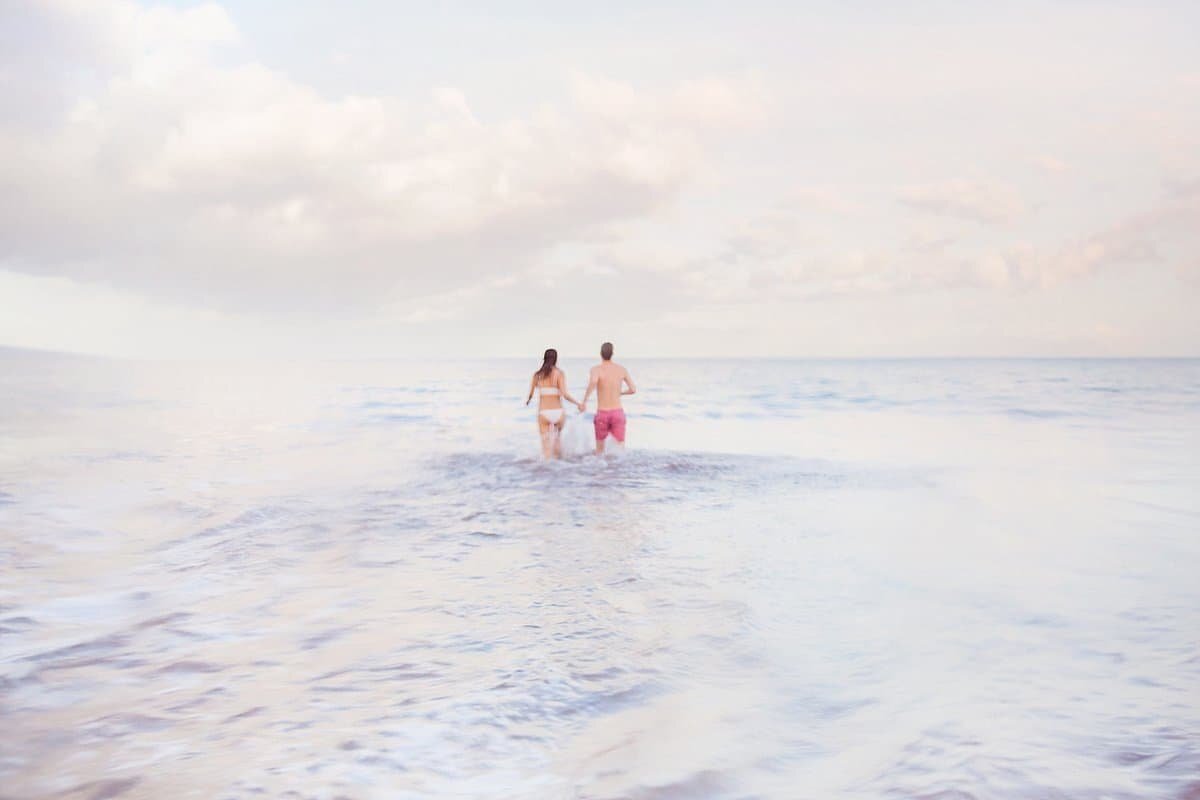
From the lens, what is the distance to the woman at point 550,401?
14.8 meters

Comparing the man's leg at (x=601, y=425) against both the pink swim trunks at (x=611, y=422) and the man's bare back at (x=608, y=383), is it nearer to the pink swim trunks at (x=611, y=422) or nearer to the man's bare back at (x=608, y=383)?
the pink swim trunks at (x=611, y=422)

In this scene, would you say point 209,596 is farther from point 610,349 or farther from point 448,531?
point 610,349

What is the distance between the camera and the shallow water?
3574 millimetres

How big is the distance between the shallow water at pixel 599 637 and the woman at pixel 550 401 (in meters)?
1.99

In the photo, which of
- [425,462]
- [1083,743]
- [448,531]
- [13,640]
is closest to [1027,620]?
[1083,743]

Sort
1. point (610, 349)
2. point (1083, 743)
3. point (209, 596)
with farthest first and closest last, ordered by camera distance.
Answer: point (610, 349) → point (209, 596) → point (1083, 743)

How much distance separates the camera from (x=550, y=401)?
15055 mm

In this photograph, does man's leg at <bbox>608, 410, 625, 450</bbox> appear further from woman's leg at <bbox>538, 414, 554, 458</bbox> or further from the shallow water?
the shallow water

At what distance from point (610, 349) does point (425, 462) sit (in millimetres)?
4704

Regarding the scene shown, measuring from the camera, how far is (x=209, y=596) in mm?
6477

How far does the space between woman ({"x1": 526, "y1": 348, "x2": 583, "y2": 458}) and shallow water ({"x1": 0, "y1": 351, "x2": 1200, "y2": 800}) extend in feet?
6.54

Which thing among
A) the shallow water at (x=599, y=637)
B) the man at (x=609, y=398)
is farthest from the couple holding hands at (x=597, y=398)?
the shallow water at (x=599, y=637)

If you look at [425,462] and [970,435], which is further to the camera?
[970,435]

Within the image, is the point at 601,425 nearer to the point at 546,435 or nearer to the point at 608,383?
the point at 608,383
